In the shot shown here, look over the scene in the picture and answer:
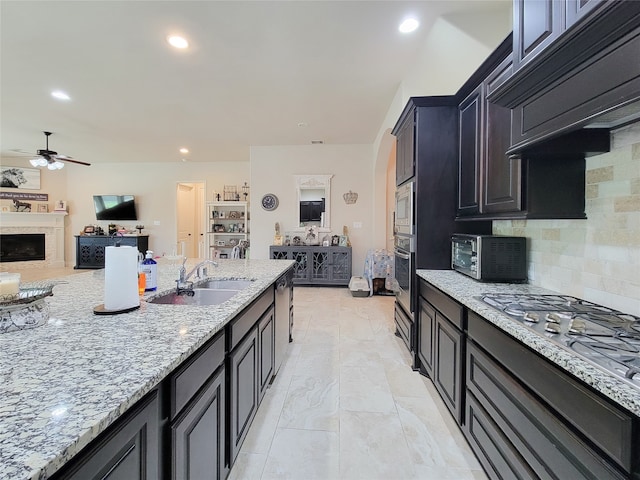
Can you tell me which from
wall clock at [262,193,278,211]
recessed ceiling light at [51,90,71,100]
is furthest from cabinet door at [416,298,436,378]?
recessed ceiling light at [51,90,71,100]

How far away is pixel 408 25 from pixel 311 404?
10.1 ft

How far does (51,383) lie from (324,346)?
8.14 feet

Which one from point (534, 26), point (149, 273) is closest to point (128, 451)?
point (149, 273)

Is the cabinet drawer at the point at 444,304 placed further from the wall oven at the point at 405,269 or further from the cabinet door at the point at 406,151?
the cabinet door at the point at 406,151

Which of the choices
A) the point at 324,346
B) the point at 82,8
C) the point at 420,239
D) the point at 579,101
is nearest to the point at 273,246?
the point at 324,346

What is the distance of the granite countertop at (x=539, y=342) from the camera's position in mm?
709

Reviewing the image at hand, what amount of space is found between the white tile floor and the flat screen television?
6.90m

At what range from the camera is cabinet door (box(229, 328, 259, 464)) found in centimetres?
134

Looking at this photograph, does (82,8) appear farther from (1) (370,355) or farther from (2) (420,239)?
(1) (370,355)

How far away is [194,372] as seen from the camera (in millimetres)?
986

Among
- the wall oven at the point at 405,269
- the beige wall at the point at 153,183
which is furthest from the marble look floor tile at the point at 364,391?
the beige wall at the point at 153,183

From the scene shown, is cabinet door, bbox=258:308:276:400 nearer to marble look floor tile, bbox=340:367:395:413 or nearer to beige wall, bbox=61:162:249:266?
marble look floor tile, bbox=340:367:395:413

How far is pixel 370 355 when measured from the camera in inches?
109

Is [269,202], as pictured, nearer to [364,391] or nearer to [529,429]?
[364,391]
